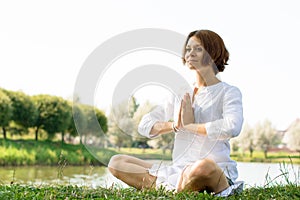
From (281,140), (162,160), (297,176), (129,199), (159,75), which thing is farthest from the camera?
(281,140)

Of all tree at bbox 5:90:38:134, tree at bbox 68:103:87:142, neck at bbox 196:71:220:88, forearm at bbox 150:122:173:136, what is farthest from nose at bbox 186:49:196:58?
tree at bbox 5:90:38:134

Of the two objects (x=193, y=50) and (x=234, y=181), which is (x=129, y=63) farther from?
(x=234, y=181)

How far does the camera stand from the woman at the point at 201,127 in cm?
353

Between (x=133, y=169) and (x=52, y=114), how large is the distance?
14809mm

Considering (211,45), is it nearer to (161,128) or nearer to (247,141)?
(161,128)

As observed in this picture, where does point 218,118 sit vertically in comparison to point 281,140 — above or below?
above

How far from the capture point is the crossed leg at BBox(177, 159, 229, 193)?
348cm

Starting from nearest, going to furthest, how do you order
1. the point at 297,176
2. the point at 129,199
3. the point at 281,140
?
1. the point at 129,199
2. the point at 297,176
3. the point at 281,140

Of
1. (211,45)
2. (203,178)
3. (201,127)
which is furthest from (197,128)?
(211,45)

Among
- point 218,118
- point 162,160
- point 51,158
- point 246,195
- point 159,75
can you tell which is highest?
point 159,75

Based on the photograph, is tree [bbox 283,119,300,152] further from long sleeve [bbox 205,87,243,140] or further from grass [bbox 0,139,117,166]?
long sleeve [bbox 205,87,243,140]

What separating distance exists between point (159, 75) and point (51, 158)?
588 inches

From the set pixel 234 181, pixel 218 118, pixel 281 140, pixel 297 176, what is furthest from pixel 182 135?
pixel 281 140

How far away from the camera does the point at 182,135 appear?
12.2ft
